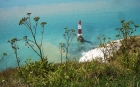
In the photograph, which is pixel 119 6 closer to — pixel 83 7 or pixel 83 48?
pixel 83 7

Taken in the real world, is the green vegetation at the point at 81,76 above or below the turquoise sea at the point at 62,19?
below

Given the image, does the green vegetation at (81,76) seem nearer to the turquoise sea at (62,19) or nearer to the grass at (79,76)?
the grass at (79,76)

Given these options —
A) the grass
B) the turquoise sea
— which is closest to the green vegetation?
the grass

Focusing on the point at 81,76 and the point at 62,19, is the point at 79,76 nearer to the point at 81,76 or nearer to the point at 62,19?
the point at 81,76

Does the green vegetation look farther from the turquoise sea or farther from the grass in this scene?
the turquoise sea

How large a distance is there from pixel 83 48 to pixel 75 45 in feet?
2.50

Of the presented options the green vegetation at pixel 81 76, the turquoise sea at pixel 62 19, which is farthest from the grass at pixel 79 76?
the turquoise sea at pixel 62 19

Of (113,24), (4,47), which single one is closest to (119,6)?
(113,24)

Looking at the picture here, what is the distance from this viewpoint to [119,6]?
24625 mm

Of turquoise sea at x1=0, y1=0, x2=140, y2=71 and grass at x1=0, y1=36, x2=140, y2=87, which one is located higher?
turquoise sea at x1=0, y1=0, x2=140, y2=71

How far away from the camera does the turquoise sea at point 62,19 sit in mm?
15820

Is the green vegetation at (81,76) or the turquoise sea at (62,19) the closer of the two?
the green vegetation at (81,76)

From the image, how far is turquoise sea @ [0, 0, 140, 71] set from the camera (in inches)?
623

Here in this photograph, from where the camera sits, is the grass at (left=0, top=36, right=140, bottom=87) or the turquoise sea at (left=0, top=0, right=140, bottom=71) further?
the turquoise sea at (left=0, top=0, right=140, bottom=71)
